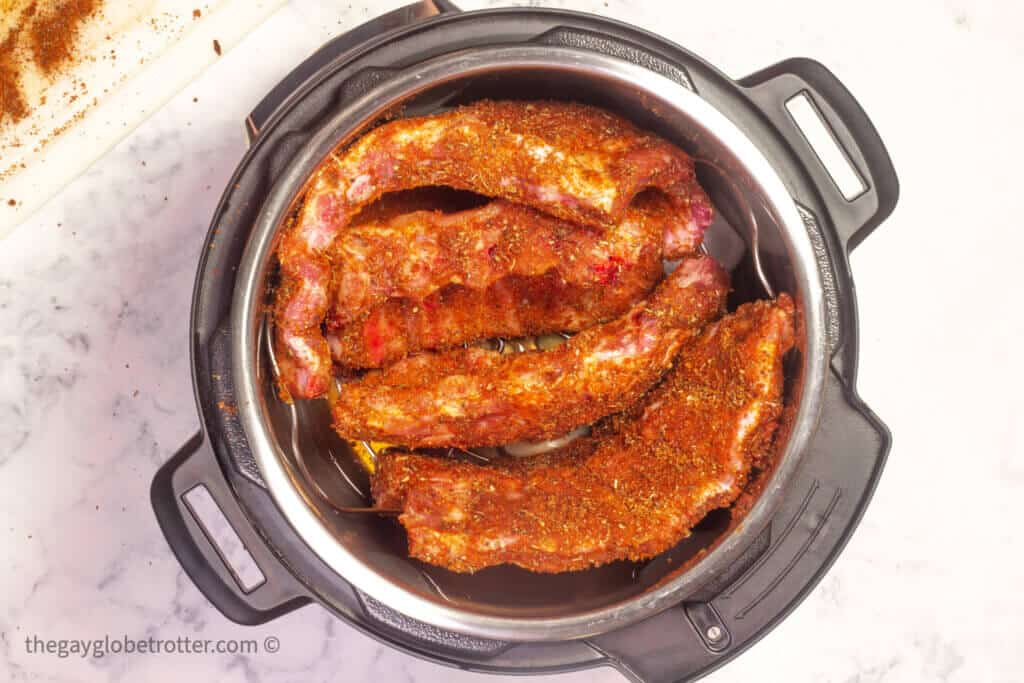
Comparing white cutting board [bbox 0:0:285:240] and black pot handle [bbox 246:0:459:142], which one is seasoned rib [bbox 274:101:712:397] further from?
white cutting board [bbox 0:0:285:240]

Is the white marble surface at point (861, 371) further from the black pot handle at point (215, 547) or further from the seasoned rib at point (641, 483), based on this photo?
the seasoned rib at point (641, 483)

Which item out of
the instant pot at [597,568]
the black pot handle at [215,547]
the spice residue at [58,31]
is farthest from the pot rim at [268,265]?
the spice residue at [58,31]

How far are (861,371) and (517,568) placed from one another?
72 cm

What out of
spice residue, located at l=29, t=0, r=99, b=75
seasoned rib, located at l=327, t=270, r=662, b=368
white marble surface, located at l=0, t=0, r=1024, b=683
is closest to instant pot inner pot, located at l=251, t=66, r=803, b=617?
seasoned rib, located at l=327, t=270, r=662, b=368

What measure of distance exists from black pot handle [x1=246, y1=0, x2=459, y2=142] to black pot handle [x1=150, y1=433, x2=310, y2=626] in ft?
1.62

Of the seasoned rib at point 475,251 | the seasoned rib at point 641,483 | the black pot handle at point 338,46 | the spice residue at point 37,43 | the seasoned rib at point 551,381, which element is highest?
the spice residue at point 37,43

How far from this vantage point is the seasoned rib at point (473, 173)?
1128mm

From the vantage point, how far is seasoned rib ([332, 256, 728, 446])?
119cm

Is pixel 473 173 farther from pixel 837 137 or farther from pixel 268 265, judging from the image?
pixel 837 137

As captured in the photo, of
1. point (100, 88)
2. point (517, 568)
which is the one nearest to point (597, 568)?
point (517, 568)

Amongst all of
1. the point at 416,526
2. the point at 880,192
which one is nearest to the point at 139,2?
the point at 416,526

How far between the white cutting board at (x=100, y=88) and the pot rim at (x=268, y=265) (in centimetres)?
50

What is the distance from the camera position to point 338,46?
1228 mm

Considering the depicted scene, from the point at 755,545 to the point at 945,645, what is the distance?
23.4 inches
